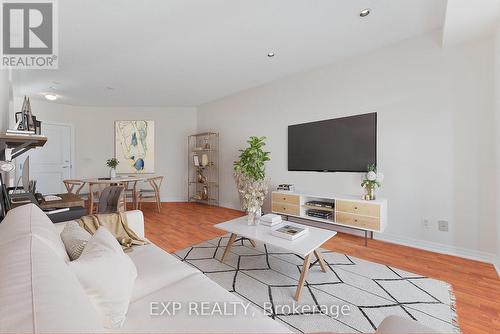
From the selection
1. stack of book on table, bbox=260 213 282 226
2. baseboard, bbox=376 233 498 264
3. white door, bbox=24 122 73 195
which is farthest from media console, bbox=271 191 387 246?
Result: white door, bbox=24 122 73 195

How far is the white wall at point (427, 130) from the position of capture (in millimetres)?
2445

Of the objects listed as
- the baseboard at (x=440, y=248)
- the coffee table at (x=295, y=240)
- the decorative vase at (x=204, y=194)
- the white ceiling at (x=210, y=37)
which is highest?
the white ceiling at (x=210, y=37)

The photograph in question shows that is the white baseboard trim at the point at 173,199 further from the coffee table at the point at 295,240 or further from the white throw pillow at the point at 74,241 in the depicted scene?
the white throw pillow at the point at 74,241

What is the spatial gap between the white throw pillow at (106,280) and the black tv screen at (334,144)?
307 centimetres

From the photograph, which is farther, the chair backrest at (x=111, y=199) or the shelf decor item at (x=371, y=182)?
the chair backrest at (x=111, y=199)

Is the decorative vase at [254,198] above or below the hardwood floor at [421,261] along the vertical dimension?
above

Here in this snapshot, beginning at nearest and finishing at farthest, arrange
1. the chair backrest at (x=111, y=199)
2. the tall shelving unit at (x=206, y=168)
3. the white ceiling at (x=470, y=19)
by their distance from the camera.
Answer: the white ceiling at (x=470, y=19) → the chair backrest at (x=111, y=199) → the tall shelving unit at (x=206, y=168)

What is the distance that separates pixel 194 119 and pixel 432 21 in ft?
16.4

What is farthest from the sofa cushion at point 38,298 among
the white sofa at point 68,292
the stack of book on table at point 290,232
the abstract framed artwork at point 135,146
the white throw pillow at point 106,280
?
the abstract framed artwork at point 135,146

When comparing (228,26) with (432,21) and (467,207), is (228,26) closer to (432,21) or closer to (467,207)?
(432,21)

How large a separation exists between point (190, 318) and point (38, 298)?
657mm

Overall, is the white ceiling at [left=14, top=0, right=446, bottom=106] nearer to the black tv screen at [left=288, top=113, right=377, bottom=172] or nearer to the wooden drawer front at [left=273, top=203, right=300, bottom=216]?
the black tv screen at [left=288, top=113, right=377, bottom=172]

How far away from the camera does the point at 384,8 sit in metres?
2.23

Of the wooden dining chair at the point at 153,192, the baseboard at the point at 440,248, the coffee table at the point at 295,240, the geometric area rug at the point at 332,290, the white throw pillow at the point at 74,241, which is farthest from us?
the wooden dining chair at the point at 153,192
